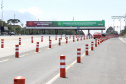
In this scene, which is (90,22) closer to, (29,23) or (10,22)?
(29,23)

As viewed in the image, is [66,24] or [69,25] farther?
[66,24]

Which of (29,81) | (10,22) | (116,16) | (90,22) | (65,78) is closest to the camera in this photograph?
(29,81)

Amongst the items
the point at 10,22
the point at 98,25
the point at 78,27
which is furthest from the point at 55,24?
the point at 10,22

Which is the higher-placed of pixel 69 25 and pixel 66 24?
pixel 66 24

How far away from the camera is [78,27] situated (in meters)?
99.7

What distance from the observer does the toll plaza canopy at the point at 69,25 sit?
99.5 metres

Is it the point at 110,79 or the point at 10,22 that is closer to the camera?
the point at 110,79

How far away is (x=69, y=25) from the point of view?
100625 mm

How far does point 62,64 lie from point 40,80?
41.6 inches

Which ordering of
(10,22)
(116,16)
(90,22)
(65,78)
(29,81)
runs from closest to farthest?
(29,81) → (65,78) → (116,16) → (90,22) → (10,22)

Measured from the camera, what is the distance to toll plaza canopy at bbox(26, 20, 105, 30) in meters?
99.5

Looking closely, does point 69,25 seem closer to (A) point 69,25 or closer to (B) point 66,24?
(A) point 69,25

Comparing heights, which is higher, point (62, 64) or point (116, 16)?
point (116, 16)

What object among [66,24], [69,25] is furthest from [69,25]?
[66,24]
